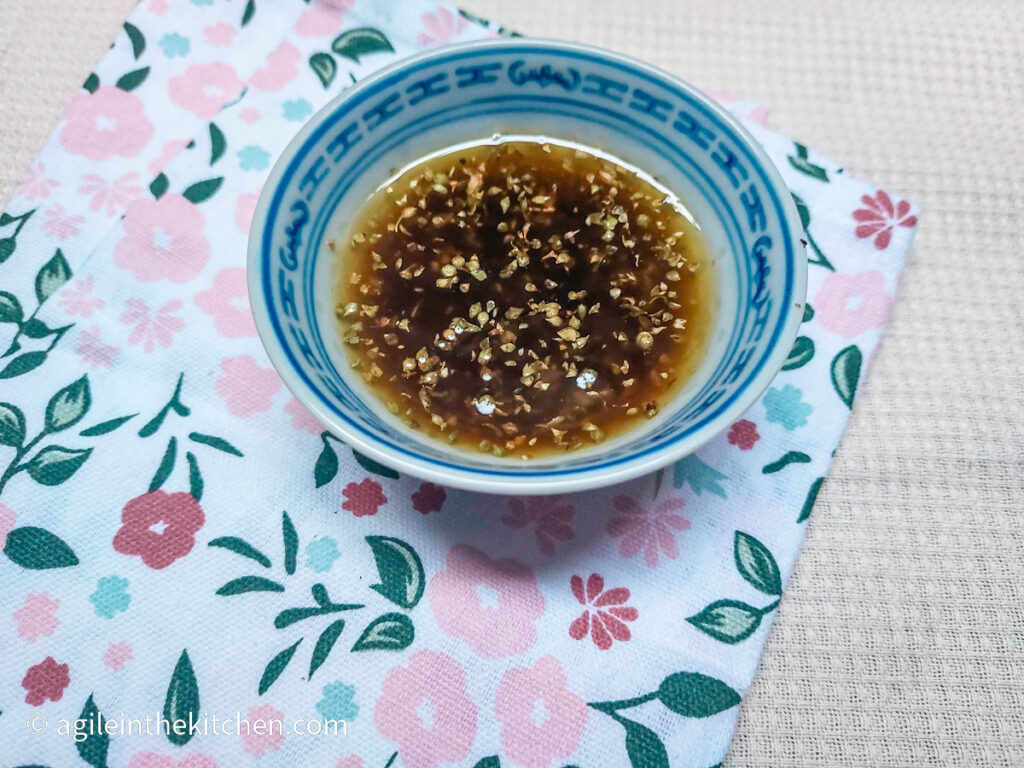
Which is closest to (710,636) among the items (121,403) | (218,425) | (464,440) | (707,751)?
(707,751)

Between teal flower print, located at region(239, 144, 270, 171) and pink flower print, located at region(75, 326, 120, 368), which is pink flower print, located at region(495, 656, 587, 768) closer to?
pink flower print, located at region(75, 326, 120, 368)

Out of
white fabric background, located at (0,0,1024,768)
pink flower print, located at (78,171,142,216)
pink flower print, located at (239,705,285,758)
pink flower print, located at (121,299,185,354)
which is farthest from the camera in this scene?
pink flower print, located at (78,171,142,216)

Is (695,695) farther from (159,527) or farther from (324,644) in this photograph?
(159,527)

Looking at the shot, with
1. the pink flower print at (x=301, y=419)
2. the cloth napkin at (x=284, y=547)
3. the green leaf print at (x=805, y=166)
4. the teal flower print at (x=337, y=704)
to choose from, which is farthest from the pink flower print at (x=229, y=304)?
the green leaf print at (x=805, y=166)

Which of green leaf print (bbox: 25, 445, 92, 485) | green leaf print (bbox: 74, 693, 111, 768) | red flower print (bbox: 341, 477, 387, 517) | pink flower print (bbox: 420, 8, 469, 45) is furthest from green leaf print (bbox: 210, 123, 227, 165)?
green leaf print (bbox: 74, 693, 111, 768)

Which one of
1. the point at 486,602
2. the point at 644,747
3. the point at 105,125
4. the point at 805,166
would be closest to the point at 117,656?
the point at 486,602

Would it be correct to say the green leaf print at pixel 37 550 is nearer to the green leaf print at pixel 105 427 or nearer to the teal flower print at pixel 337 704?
the green leaf print at pixel 105 427
